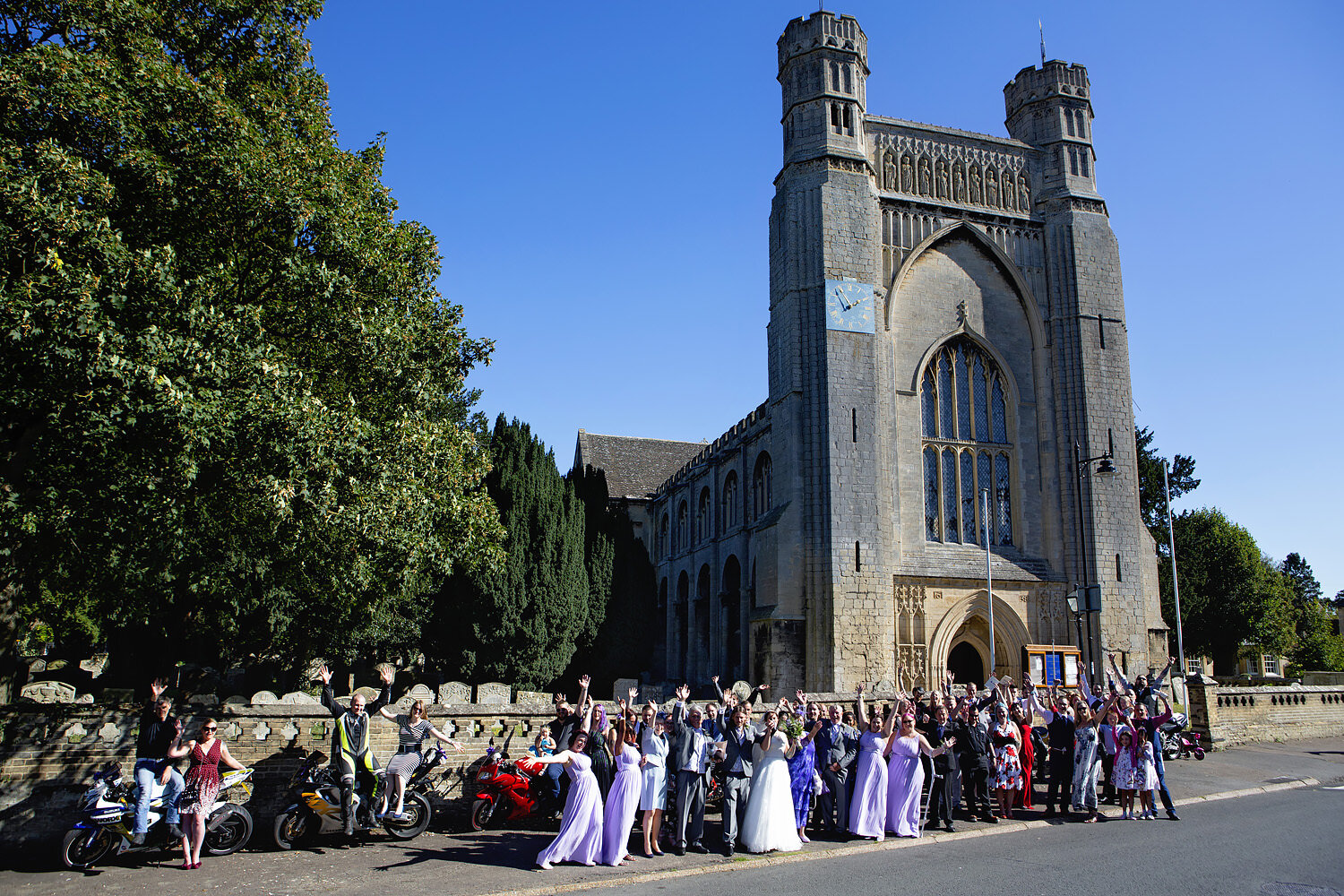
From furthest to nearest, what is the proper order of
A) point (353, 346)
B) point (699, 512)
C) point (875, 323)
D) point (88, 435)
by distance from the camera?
point (699, 512) < point (875, 323) < point (353, 346) < point (88, 435)

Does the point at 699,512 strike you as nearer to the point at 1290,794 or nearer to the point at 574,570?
the point at 574,570

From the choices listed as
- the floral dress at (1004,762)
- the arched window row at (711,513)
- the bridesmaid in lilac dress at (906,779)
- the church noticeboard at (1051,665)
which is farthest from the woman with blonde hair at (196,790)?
the arched window row at (711,513)

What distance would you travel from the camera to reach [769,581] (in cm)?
2592

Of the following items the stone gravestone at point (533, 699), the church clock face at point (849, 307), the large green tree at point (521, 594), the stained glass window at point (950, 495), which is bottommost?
the stone gravestone at point (533, 699)

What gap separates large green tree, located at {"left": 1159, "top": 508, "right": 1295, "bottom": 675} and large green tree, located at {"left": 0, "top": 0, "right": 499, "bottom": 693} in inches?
1539

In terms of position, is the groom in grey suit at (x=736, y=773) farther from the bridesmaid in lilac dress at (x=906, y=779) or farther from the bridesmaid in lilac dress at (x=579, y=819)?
the bridesmaid in lilac dress at (x=906, y=779)

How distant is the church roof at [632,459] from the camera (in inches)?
2004

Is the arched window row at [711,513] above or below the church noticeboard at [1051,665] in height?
above

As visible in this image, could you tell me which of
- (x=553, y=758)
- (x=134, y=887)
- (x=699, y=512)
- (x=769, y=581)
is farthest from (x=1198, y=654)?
(x=134, y=887)

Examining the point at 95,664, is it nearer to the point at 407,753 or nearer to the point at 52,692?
the point at 52,692

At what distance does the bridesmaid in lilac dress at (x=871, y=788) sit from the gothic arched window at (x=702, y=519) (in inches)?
1039

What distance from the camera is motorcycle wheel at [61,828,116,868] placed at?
8.84 metres

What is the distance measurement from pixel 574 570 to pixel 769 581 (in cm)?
579

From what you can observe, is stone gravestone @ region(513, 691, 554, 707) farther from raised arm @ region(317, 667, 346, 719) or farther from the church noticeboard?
the church noticeboard
